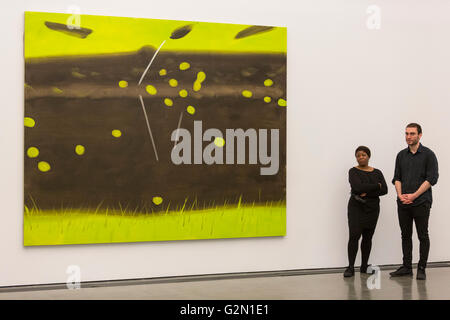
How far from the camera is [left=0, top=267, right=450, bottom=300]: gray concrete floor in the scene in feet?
20.0

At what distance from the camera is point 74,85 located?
6.57 m

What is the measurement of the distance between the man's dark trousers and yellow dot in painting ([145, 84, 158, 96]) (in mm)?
2540

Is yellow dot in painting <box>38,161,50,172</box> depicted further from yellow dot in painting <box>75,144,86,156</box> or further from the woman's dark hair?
the woman's dark hair

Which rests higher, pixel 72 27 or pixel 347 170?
pixel 72 27

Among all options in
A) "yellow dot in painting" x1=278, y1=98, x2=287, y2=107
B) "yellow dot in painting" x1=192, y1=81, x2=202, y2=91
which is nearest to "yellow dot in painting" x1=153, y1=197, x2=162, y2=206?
"yellow dot in painting" x1=192, y1=81, x2=202, y2=91

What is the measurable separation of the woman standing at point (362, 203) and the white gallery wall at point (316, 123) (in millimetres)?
356

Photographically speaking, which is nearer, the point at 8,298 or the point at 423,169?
the point at 8,298

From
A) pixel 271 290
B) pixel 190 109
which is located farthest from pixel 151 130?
pixel 271 290

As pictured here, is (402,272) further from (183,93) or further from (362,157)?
(183,93)

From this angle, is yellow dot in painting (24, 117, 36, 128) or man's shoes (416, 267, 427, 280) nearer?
yellow dot in painting (24, 117, 36, 128)
